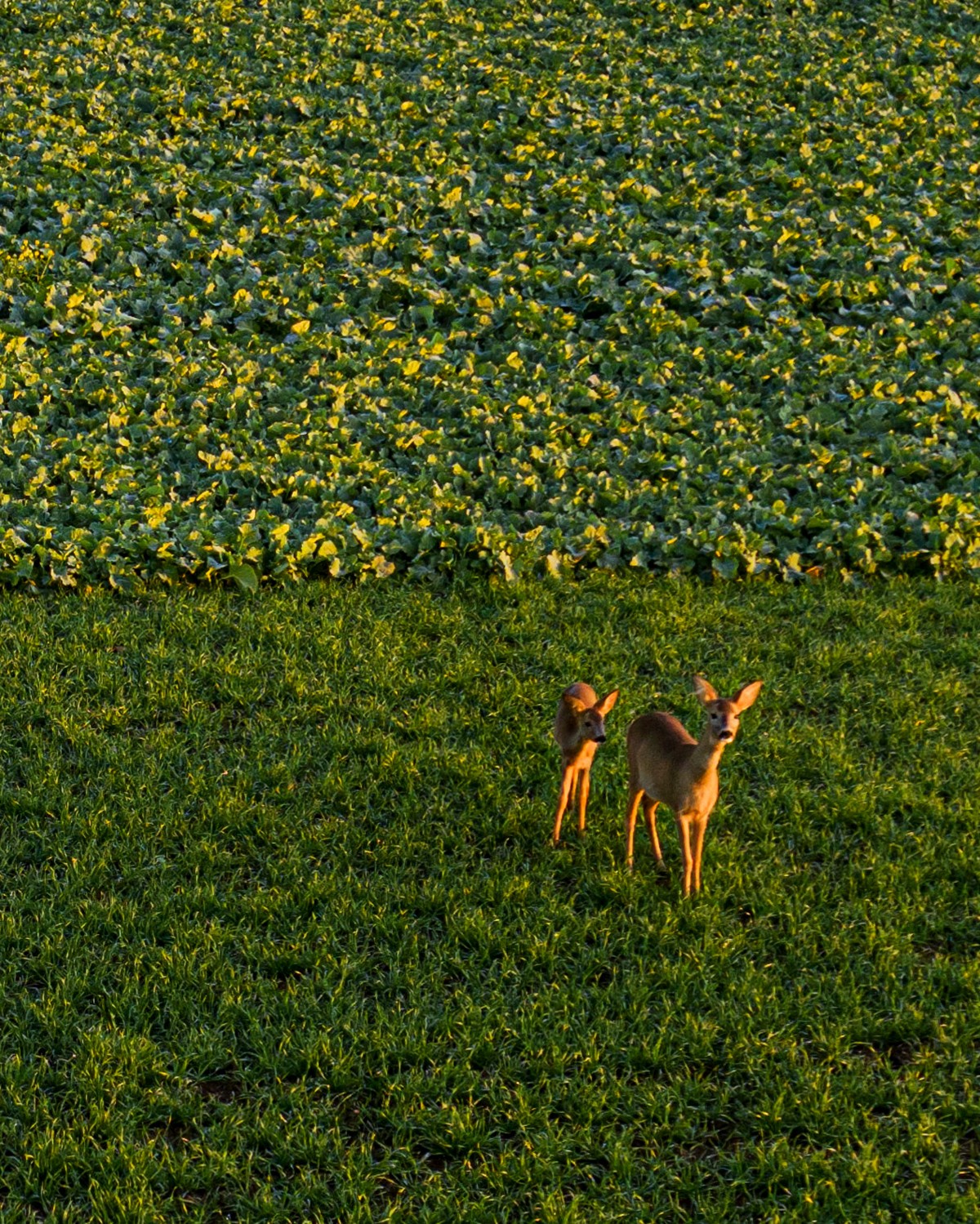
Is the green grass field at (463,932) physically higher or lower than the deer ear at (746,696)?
lower

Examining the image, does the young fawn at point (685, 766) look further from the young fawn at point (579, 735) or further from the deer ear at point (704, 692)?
the young fawn at point (579, 735)

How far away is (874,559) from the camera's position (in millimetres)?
8078

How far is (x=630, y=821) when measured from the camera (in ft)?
17.2

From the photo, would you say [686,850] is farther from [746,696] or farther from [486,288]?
[486,288]

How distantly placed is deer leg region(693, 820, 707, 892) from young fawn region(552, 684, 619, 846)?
1.54 feet

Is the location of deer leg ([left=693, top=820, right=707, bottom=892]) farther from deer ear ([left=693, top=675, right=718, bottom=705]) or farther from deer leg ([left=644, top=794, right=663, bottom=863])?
deer ear ([left=693, top=675, right=718, bottom=705])

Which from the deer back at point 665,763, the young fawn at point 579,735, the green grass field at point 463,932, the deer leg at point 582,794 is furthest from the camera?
the deer leg at point 582,794

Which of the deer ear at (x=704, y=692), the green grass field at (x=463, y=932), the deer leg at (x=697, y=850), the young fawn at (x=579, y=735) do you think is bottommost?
the green grass field at (x=463, y=932)

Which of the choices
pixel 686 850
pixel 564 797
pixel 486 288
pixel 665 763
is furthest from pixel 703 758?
pixel 486 288

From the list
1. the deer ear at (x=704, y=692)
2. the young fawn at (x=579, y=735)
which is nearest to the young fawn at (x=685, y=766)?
the deer ear at (x=704, y=692)

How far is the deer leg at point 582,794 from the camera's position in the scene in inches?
209

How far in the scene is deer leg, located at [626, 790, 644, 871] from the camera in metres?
5.21

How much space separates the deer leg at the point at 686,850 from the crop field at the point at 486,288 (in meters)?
3.08

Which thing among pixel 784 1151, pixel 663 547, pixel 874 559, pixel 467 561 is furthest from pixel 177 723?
pixel 874 559
